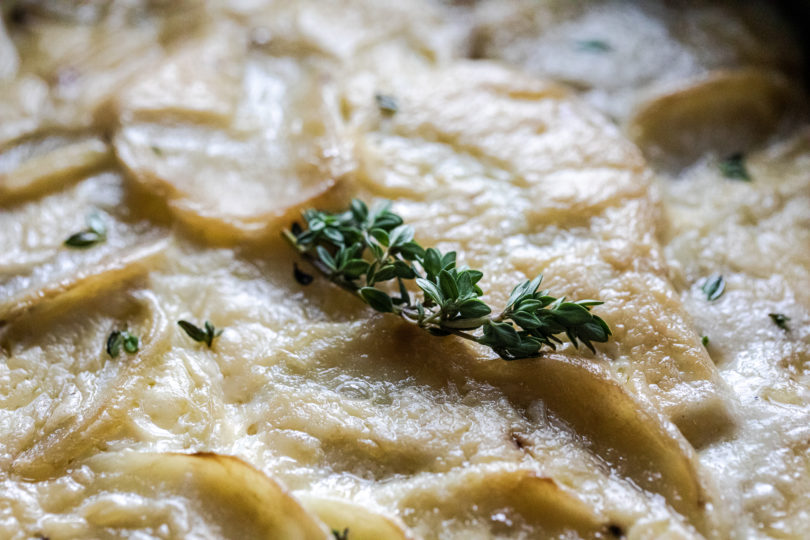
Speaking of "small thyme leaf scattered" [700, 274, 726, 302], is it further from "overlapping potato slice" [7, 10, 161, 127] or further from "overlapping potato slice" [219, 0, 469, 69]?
"overlapping potato slice" [7, 10, 161, 127]

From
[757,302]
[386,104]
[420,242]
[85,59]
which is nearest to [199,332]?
[420,242]

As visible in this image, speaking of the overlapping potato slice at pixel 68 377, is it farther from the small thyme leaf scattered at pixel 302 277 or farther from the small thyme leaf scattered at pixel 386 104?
the small thyme leaf scattered at pixel 386 104

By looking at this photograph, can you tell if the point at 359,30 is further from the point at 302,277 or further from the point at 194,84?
the point at 302,277

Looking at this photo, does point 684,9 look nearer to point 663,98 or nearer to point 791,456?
point 663,98

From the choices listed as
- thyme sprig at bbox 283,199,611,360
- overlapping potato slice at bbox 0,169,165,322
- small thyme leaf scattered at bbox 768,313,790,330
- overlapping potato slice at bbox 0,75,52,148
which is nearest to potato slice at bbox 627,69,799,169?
small thyme leaf scattered at bbox 768,313,790,330

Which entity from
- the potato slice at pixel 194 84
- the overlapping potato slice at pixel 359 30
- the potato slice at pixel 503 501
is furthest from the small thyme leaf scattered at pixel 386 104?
the potato slice at pixel 503 501
